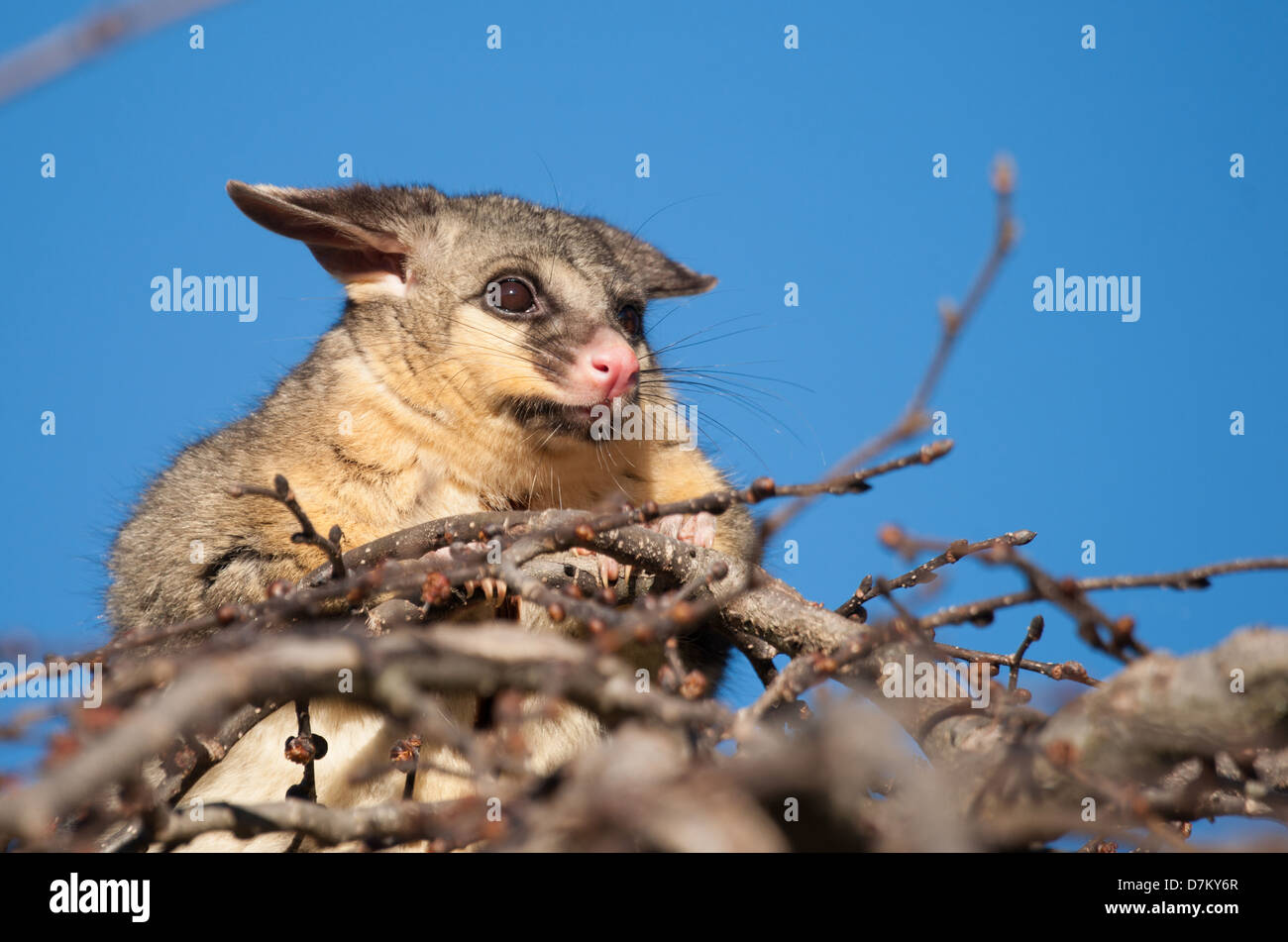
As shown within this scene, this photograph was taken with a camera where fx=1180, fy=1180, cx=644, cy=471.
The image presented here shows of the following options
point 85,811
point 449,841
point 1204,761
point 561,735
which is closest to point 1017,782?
point 1204,761

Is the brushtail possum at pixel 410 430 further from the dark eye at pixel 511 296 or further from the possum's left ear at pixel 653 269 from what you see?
the possum's left ear at pixel 653 269

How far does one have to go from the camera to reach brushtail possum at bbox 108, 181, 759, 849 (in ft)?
15.4

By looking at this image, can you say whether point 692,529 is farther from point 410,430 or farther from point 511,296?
point 511,296

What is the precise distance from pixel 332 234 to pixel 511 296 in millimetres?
981

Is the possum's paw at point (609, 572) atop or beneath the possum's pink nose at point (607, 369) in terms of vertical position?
beneath

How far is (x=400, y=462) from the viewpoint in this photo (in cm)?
528

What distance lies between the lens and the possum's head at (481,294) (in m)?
5.50

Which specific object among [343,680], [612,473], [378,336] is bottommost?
[343,680]

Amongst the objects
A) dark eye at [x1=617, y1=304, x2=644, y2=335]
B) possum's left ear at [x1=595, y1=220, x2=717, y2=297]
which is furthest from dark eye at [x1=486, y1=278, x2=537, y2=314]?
possum's left ear at [x1=595, y1=220, x2=717, y2=297]

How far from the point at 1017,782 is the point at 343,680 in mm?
1315

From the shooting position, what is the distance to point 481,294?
5957mm

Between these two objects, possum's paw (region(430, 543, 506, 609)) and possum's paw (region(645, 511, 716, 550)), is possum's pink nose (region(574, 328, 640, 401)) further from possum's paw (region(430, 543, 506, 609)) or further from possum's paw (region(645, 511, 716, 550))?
possum's paw (region(430, 543, 506, 609))

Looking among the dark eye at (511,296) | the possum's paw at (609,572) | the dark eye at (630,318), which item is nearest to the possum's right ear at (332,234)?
the dark eye at (511,296)
